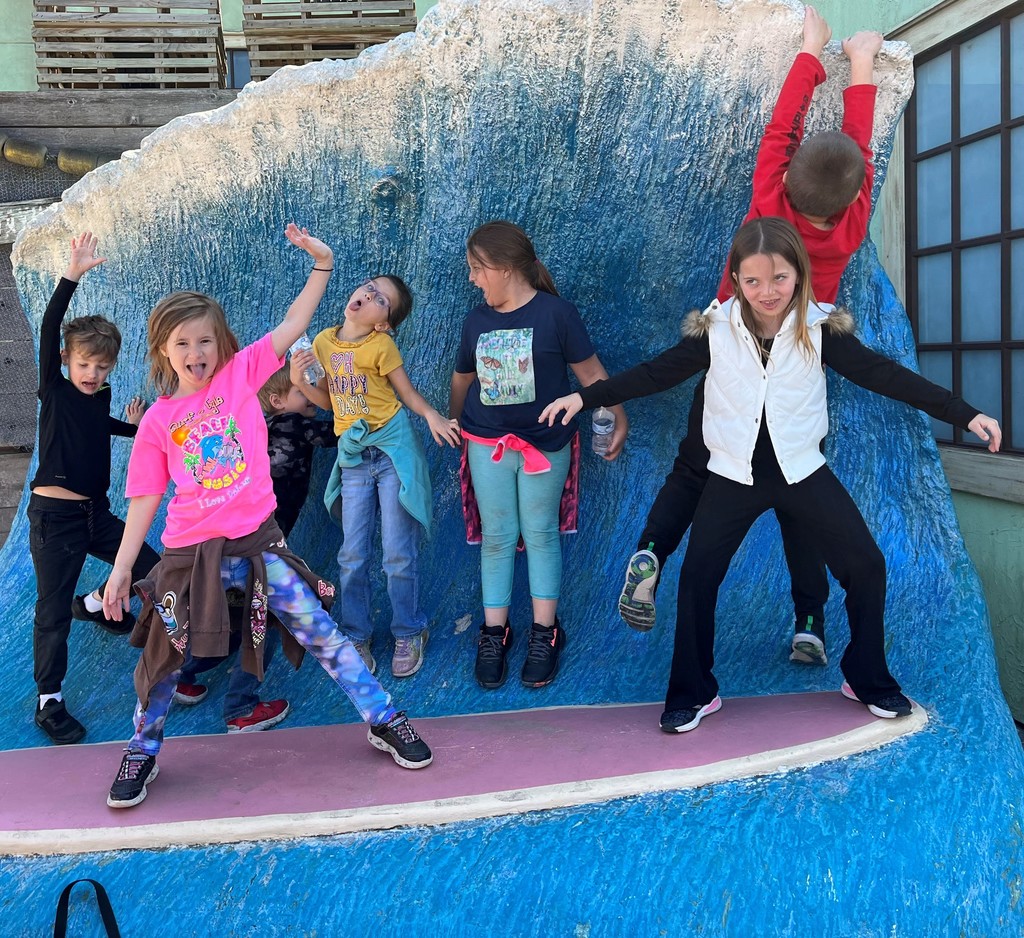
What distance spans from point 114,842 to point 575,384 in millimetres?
2015

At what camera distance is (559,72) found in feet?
10.1

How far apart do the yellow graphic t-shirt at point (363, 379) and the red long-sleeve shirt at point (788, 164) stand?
103 centimetres

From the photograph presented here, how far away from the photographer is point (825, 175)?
8.17ft

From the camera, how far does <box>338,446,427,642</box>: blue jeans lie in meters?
2.95

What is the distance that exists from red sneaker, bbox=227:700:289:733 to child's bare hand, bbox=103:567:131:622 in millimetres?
630

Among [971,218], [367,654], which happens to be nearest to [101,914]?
[367,654]

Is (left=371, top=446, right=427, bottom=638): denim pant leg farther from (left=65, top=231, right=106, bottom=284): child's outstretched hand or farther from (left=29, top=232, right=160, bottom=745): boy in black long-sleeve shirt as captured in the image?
(left=65, top=231, right=106, bottom=284): child's outstretched hand

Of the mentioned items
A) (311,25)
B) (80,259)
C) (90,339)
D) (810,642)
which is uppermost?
(311,25)

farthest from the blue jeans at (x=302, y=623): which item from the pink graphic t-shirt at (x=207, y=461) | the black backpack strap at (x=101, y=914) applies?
the black backpack strap at (x=101, y=914)

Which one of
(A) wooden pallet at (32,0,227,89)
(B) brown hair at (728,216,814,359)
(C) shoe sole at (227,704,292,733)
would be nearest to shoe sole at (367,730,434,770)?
(C) shoe sole at (227,704,292,733)

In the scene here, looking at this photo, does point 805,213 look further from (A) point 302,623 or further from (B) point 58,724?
(B) point 58,724

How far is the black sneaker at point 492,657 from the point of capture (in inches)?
113

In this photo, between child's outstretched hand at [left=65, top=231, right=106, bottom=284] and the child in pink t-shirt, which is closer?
the child in pink t-shirt

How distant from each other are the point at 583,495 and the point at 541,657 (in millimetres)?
739
